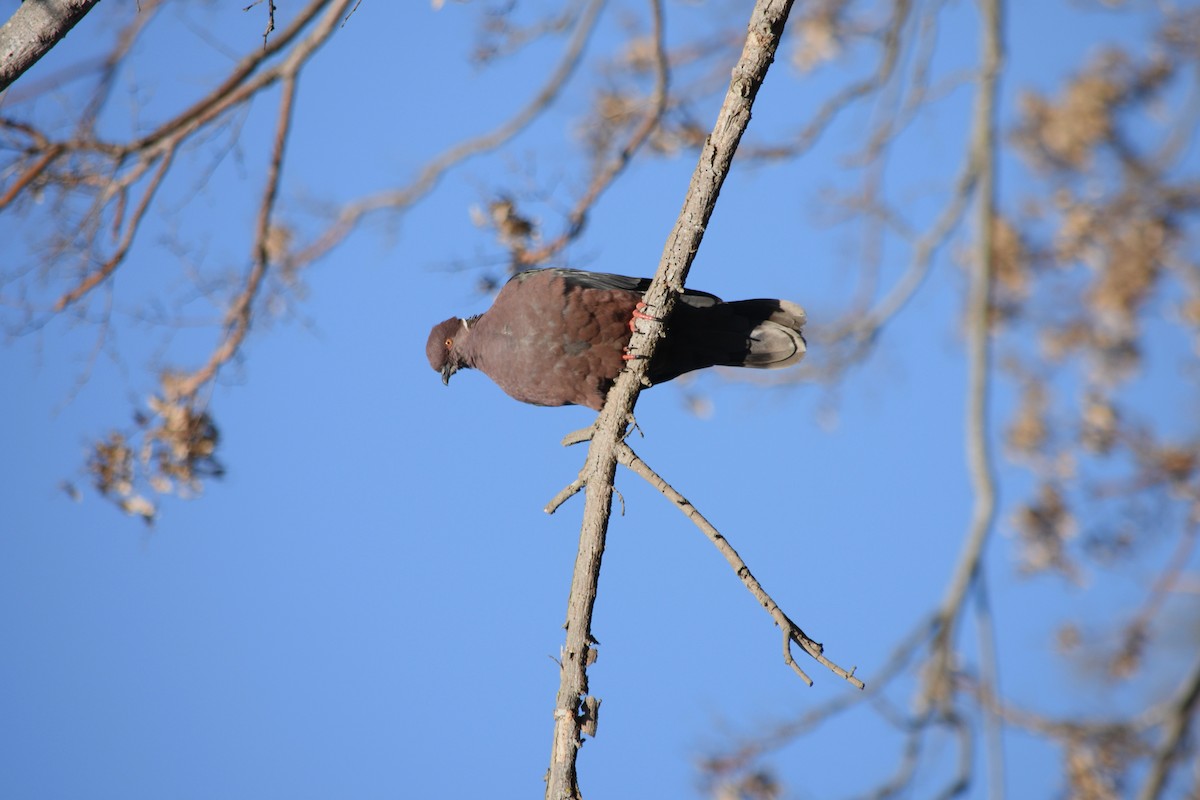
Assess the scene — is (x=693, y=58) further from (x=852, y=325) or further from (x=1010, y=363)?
(x=1010, y=363)

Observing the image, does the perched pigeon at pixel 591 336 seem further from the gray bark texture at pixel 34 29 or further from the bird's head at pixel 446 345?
the gray bark texture at pixel 34 29

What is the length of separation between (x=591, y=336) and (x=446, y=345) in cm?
114

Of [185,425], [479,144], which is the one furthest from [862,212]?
[185,425]

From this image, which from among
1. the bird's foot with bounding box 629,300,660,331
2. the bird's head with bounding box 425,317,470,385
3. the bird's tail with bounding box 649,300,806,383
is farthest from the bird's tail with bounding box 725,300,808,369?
the bird's head with bounding box 425,317,470,385

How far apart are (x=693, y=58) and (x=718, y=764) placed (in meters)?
5.45

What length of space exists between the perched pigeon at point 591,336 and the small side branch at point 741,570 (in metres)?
0.51

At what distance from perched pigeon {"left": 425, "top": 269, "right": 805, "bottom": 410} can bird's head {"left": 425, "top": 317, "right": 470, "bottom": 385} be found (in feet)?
0.06

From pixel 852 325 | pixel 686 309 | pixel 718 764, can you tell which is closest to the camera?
pixel 686 309

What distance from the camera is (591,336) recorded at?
3582mm

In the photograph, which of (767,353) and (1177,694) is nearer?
(767,353)

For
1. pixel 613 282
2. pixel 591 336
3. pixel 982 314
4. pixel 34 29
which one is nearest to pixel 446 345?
pixel 613 282

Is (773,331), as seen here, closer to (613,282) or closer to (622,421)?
(613,282)

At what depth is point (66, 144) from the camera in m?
4.71

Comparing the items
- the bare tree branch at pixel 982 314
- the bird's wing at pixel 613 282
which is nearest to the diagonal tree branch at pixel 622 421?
the bird's wing at pixel 613 282
